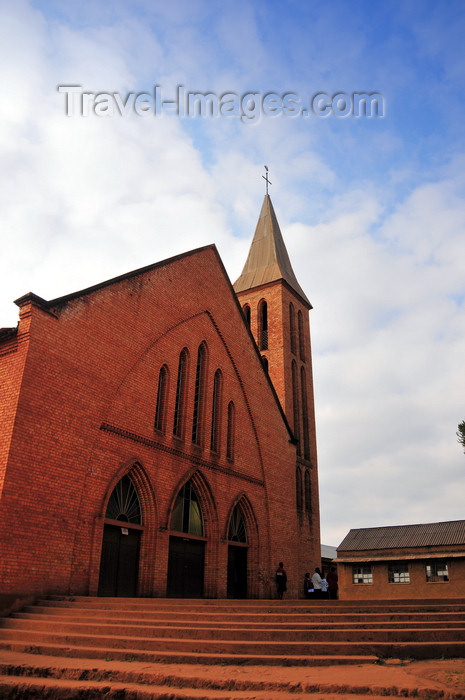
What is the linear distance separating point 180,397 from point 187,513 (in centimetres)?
347

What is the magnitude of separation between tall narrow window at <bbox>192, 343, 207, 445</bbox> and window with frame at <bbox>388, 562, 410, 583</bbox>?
825 inches

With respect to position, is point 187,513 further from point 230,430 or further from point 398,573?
point 398,573

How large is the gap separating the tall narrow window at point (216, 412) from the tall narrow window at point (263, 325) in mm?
8964

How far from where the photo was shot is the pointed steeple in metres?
29.8

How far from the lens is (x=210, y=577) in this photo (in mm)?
Answer: 16891

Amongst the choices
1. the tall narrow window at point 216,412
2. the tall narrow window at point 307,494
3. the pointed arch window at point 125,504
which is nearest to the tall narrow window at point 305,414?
the tall narrow window at point 307,494

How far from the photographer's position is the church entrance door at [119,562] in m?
13.5

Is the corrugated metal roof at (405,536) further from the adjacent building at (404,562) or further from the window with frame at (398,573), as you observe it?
the window with frame at (398,573)

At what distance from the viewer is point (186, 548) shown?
53.5ft

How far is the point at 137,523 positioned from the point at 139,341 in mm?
4921

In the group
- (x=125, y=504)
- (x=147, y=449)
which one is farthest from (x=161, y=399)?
(x=125, y=504)

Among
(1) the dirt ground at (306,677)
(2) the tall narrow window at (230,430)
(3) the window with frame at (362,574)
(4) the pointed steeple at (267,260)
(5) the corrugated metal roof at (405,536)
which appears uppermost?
(4) the pointed steeple at (267,260)

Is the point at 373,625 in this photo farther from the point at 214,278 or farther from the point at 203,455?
the point at 214,278

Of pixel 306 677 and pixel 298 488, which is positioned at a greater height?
pixel 298 488
